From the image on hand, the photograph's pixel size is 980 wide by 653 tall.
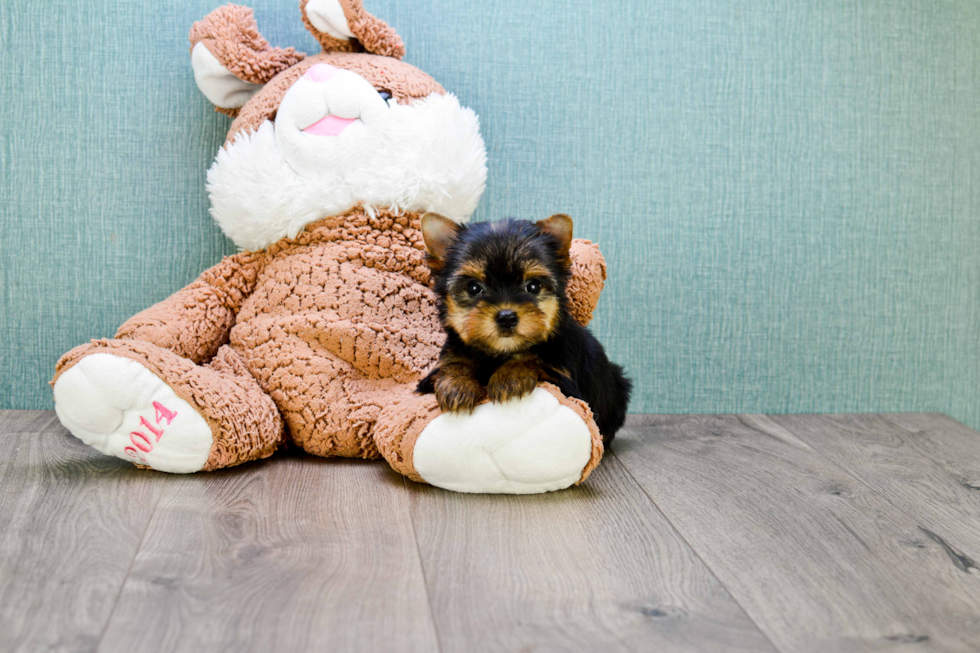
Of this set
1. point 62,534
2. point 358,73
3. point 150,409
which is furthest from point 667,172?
point 62,534

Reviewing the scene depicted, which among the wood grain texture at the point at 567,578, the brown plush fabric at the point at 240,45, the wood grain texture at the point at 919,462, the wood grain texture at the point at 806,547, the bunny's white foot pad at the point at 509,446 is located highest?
the brown plush fabric at the point at 240,45

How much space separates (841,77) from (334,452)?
2.00 meters

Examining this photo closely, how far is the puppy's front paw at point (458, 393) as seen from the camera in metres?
1.73

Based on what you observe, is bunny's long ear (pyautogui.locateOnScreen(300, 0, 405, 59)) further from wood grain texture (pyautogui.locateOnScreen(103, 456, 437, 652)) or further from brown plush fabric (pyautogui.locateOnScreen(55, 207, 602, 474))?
wood grain texture (pyautogui.locateOnScreen(103, 456, 437, 652))

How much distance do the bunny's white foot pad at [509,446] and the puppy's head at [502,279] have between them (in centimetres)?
15

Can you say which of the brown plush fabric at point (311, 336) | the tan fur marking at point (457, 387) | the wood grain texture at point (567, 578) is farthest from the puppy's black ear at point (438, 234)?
the wood grain texture at point (567, 578)

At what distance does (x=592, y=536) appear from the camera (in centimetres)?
158

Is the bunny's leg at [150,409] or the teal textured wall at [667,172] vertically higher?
the teal textured wall at [667,172]

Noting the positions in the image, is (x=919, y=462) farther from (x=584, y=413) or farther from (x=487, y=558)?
(x=487, y=558)

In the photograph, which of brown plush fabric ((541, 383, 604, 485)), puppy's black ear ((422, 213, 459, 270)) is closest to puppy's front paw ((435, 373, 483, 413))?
brown plush fabric ((541, 383, 604, 485))

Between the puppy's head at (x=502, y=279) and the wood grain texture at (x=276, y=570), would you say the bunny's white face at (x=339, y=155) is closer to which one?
the puppy's head at (x=502, y=279)

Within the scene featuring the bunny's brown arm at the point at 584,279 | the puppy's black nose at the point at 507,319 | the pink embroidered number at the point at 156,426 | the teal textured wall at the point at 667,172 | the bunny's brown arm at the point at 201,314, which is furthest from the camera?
the teal textured wall at the point at 667,172

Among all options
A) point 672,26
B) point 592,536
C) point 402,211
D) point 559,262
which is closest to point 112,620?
point 592,536

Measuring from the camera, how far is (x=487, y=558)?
1463 millimetres
